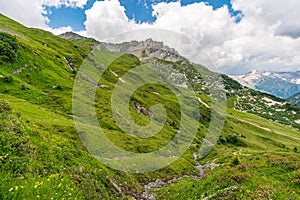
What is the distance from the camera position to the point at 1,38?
275 feet

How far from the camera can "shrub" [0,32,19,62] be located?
259 feet

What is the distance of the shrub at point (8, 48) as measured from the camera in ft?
259

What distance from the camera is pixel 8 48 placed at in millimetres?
81312

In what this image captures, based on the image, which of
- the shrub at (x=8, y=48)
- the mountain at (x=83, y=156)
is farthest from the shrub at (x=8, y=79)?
the shrub at (x=8, y=48)

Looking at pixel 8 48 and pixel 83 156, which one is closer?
pixel 83 156

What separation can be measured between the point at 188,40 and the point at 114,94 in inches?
3161

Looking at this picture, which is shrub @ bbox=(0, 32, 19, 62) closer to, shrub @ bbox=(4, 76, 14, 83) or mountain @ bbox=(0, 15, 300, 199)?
mountain @ bbox=(0, 15, 300, 199)

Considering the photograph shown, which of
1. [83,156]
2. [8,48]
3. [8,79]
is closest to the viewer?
[83,156]

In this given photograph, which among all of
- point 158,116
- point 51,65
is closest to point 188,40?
point 51,65

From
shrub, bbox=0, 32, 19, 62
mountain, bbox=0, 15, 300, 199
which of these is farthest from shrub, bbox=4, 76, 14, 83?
shrub, bbox=0, 32, 19, 62

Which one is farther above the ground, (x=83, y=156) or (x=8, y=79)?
(x=83, y=156)

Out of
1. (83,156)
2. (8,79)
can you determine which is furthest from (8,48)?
(83,156)

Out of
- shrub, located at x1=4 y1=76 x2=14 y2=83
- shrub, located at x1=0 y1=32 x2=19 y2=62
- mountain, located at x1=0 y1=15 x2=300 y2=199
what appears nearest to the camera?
mountain, located at x1=0 y1=15 x2=300 y2=199

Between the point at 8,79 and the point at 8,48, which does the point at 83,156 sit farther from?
the point at 8,48
